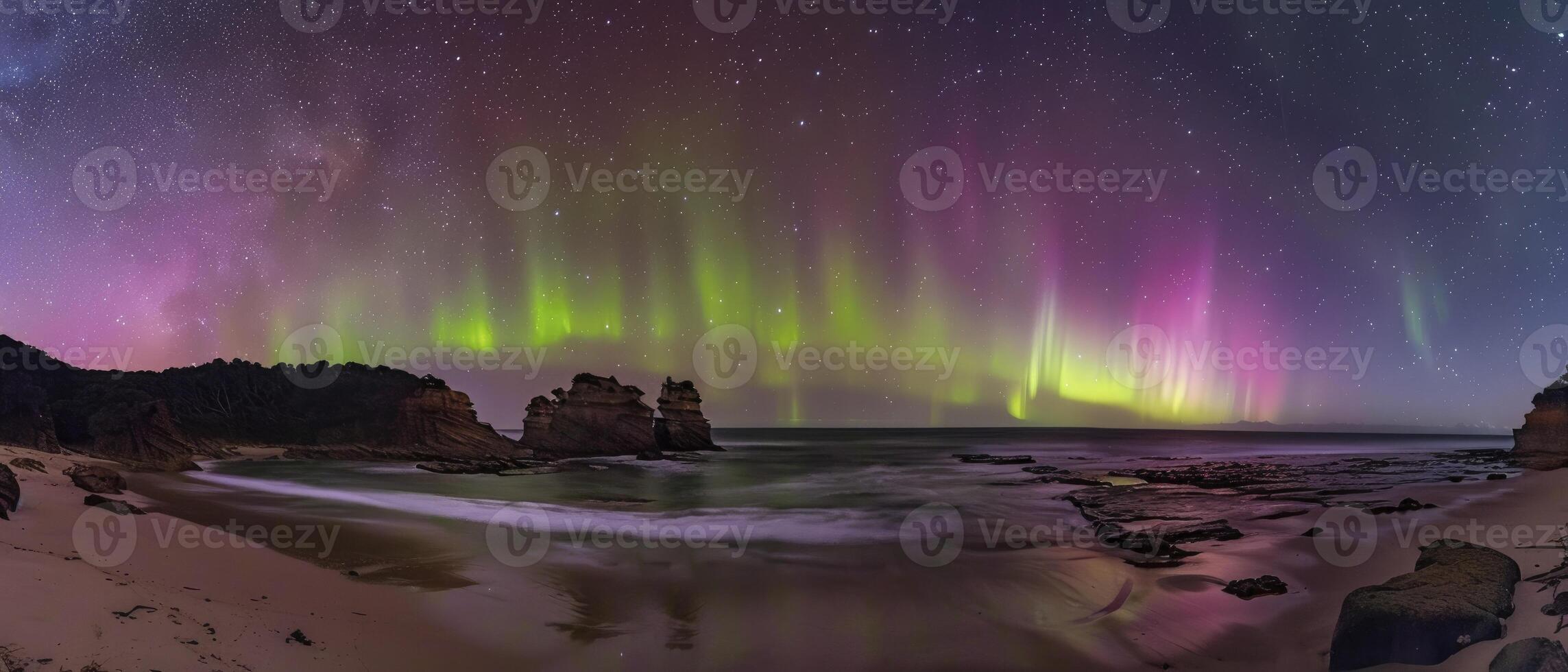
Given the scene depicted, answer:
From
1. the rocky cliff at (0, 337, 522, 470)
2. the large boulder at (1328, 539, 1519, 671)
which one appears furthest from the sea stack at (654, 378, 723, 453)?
the large boulder at (1328, 539, 1519, 671)

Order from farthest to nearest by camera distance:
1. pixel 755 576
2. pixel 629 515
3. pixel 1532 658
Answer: pixel 629 515
pixel 755 576
pixel 1532 658

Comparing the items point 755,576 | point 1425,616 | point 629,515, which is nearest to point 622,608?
point 755,576

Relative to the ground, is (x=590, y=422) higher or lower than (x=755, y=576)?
lower

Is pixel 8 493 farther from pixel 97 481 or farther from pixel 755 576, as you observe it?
pixel 755 576

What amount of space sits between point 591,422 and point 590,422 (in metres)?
0.10

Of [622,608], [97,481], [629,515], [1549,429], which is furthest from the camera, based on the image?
[1549,429]

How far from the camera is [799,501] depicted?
1164 inches

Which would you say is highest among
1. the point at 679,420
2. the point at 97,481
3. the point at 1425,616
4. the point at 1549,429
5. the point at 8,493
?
the point at 1549,429

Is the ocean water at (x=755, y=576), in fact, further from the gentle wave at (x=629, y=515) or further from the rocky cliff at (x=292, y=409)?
the rocky cliff at (x=292, y=409)

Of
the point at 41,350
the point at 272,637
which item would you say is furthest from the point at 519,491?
the point at 41,350

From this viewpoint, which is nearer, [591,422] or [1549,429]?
[1549,429]

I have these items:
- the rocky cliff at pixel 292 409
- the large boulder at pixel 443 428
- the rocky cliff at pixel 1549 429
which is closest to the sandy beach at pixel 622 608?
the rocky cliff at pixel 1549 429

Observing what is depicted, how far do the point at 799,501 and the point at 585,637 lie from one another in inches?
836

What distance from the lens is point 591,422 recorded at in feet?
192
